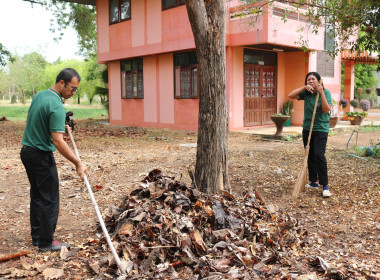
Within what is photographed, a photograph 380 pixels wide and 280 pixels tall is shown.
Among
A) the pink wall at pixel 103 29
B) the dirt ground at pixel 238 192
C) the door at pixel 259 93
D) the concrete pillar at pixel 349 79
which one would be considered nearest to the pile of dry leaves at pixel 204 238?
the dirt ground at pixel 238 192

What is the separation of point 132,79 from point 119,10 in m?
3.29

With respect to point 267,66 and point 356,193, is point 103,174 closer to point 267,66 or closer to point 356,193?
point 356,193

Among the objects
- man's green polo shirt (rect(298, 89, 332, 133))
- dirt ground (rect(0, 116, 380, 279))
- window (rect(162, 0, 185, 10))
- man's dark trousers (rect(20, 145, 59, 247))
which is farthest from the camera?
window (rect(162, 0, 185, 10))

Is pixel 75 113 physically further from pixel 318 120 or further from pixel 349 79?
pixel 318 120

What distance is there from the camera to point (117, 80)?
62.5 feet

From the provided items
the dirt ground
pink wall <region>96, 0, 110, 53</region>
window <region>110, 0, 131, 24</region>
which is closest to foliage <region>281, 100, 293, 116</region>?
Result: the dirt ground

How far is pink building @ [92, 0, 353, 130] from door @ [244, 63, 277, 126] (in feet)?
0.12

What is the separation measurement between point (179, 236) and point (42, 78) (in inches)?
2370

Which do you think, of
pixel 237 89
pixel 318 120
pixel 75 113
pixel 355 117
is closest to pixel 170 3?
pixel 237 89

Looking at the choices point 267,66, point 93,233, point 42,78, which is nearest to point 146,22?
point 267,66

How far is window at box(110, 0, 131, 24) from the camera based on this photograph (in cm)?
1750

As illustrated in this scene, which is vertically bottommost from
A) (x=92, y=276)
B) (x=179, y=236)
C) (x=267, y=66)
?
(x=92, y=276)

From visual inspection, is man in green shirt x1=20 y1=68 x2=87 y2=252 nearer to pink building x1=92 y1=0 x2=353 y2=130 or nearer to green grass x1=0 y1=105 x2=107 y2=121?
pink building x1=92 y1=0 x2=353 y2=130

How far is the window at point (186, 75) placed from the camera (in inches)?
584
